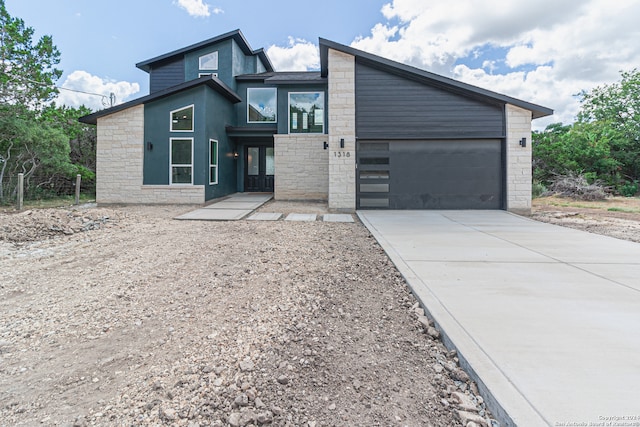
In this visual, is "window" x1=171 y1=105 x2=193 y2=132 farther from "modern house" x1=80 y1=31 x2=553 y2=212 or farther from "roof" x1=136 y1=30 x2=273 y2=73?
"roof" x1=136 y1=30 x2=273 y2=73

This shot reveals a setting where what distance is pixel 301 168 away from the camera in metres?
13.3

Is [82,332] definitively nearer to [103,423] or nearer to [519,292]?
[103,423]

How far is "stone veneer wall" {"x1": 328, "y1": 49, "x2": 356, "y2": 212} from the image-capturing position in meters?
9.86

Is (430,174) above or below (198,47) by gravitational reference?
below

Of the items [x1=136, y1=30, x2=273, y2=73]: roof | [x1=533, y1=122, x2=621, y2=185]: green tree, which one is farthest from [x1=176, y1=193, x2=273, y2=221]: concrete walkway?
[x1=533, y1=122, x2=621, y2=185]: green tree

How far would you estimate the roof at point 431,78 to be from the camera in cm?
941

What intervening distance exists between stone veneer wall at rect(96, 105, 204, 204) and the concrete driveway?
8.73m

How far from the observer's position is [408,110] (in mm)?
9914

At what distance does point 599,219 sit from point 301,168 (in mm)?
9258

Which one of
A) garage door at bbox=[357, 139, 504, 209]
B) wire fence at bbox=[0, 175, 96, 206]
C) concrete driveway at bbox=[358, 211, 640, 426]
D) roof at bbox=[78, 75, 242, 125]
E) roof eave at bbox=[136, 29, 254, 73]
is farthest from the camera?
roof eave at bbox=[136, 29, 254, 73]

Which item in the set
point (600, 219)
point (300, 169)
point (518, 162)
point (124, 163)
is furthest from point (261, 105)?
point (600, 219)

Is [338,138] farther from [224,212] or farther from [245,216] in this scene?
[224,212]

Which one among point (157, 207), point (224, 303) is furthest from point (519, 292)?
point (157, 207)

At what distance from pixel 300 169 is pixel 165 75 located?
8.66 meters
